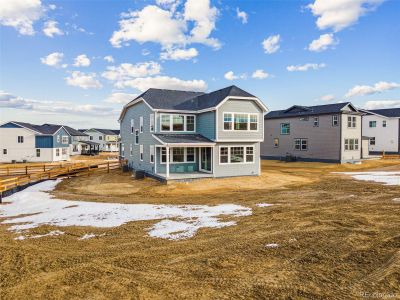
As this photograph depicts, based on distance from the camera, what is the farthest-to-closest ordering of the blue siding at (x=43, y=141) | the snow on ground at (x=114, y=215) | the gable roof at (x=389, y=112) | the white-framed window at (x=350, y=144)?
the blue siding at (x=43, y=141) < the gable roof at (x=389, y=112) < the white-framed window at (x=350, y=144) < the snow on ground at (x=114, y=215)

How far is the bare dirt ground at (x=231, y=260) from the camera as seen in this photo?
588 cm

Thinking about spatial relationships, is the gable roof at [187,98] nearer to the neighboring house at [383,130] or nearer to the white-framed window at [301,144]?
the white-framed window at [301,144]

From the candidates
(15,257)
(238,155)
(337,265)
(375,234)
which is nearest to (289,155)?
(238,155)

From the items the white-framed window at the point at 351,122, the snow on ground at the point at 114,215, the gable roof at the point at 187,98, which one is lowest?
the snow on ground at the point at 114,215

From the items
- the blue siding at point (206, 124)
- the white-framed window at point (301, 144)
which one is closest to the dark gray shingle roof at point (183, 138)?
the blue siding at point (206, 124)

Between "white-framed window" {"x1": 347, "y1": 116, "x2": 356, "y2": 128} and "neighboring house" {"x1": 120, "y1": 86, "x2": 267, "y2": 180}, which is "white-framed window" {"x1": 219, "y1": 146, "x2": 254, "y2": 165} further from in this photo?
"white-framed window" {"x1": 347, "y1": 116, "x2": 356, "y2": 128}

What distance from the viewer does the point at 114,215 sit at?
1284cm

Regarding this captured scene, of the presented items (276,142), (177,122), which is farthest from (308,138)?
(177,122)

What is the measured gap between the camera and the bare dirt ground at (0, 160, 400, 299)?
5.88 m

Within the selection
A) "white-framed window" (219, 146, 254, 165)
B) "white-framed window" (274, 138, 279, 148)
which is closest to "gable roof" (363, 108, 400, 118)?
"white-framed window" (274, 138, 279, 148)

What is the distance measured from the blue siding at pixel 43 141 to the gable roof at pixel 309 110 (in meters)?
37.1

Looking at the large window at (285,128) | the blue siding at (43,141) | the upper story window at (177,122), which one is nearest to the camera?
the upper story window at (177,122)

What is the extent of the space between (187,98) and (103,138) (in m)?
61.8

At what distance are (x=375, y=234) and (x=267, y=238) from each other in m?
3.67
